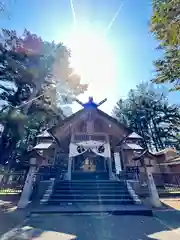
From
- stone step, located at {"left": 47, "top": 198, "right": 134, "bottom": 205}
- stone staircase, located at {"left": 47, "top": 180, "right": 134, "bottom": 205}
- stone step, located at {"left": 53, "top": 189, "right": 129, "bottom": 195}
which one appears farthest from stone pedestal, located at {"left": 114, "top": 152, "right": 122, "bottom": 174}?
stone step, located at {"left": 47, "top": 198, "right": 134, "bottom": 205}

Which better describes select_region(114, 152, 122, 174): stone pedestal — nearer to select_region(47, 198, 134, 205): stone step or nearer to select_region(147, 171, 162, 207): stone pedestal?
select_region(147, 171, 162, 207): stone pedestal

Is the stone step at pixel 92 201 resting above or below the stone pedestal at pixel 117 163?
below

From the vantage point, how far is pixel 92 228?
14.8 feet

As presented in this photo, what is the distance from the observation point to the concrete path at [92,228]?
3.94m

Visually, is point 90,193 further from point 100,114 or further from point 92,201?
point 100,114

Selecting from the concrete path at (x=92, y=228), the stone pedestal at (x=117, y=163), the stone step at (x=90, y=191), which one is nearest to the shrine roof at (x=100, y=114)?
the stone pedestal at (x=117, y=163)

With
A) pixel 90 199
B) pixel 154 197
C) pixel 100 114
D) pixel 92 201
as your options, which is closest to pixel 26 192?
pixel 90 199

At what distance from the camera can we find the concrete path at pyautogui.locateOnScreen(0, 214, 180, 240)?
394cm

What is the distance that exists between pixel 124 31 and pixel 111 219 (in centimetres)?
759

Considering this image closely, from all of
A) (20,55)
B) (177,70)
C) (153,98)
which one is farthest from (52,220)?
(153,98)

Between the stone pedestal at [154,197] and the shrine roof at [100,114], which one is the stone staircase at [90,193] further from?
the shrine roof at [100,114]

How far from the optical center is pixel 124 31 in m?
7.07

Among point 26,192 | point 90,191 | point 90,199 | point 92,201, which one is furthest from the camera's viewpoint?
point 90,191

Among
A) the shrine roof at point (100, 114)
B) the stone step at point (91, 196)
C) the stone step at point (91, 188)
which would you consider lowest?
the stone step at point (91, 196)
